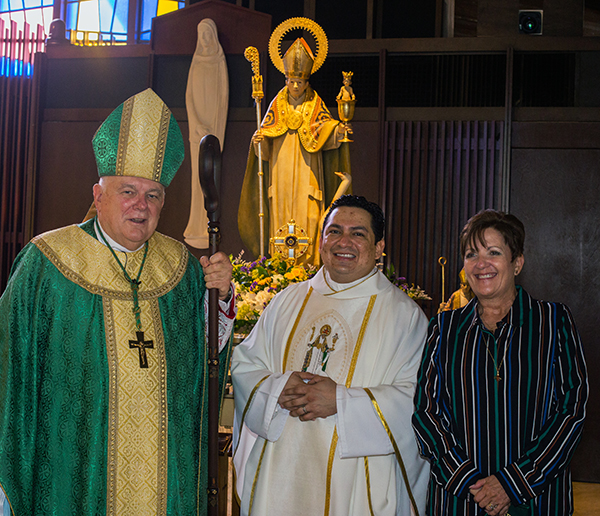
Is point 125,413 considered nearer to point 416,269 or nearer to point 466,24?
point 416,269

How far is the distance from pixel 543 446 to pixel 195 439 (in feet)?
4.05

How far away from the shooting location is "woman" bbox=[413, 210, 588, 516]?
201 centimetres

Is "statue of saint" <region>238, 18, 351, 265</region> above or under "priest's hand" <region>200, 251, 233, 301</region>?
above

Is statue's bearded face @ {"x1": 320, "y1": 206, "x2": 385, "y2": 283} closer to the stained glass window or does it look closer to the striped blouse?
the striped blouse

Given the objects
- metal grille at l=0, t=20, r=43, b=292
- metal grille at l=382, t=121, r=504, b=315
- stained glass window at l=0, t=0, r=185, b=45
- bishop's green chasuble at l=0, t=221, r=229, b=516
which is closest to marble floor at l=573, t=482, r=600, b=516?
metal grille at l=382, t=121, r=504, b=315

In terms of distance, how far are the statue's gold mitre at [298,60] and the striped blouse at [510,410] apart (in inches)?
111

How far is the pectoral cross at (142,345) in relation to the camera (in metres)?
2.18

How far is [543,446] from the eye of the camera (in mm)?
1993

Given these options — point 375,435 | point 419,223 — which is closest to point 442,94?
point 419,223

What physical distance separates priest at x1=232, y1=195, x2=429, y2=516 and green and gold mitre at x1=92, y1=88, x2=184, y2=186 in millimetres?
733

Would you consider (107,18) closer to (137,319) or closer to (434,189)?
(434,189)

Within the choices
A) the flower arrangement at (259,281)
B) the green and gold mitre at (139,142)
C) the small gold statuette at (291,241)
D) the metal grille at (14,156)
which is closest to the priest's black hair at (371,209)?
the green and gold mitre at (139,142)

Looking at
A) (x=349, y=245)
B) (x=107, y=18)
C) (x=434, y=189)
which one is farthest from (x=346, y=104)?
(x=107, y=18)

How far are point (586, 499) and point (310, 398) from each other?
13.8ft
